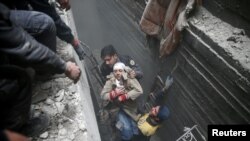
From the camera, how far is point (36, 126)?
127 inches

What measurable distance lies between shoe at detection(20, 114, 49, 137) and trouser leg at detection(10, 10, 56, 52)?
974 mm

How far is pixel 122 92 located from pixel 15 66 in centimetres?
227

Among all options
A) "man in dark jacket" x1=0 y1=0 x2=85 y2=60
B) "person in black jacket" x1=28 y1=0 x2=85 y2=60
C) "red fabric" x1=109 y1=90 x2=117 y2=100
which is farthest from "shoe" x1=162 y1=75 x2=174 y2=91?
"man in dark jacket" x1=0 y1=0 x2=85 y2=60

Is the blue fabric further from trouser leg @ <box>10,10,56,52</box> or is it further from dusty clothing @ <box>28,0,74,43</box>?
trouser leg @ <box>10,10,56,52</box>

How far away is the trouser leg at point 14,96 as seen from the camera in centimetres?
244

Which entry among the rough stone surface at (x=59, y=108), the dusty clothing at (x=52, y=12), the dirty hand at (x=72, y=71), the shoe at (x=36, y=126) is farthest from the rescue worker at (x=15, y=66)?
the dusty clothing at (x=52, y=12)

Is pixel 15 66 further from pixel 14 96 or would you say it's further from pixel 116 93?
pixel 116 93

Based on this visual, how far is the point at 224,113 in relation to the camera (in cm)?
353

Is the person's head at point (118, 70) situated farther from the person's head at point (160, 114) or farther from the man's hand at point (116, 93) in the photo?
the person's head at point (160, 114)

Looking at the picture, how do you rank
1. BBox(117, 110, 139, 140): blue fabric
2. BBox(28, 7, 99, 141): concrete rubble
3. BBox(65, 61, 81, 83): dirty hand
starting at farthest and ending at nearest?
BBox(117, 110, 139, 140): blue fabric
BBox(28, 7, 99, 141): concrete rubble
BBox(65, 61, 81, 83): dirty hand

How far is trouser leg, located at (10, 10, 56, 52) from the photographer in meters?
3.06

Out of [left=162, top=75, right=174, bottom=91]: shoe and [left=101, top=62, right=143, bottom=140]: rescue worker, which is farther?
[left=162, top=75, right=174, bottom=91]: shoe

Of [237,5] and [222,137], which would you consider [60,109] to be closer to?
[222,137]

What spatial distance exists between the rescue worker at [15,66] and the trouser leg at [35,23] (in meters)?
0.47
